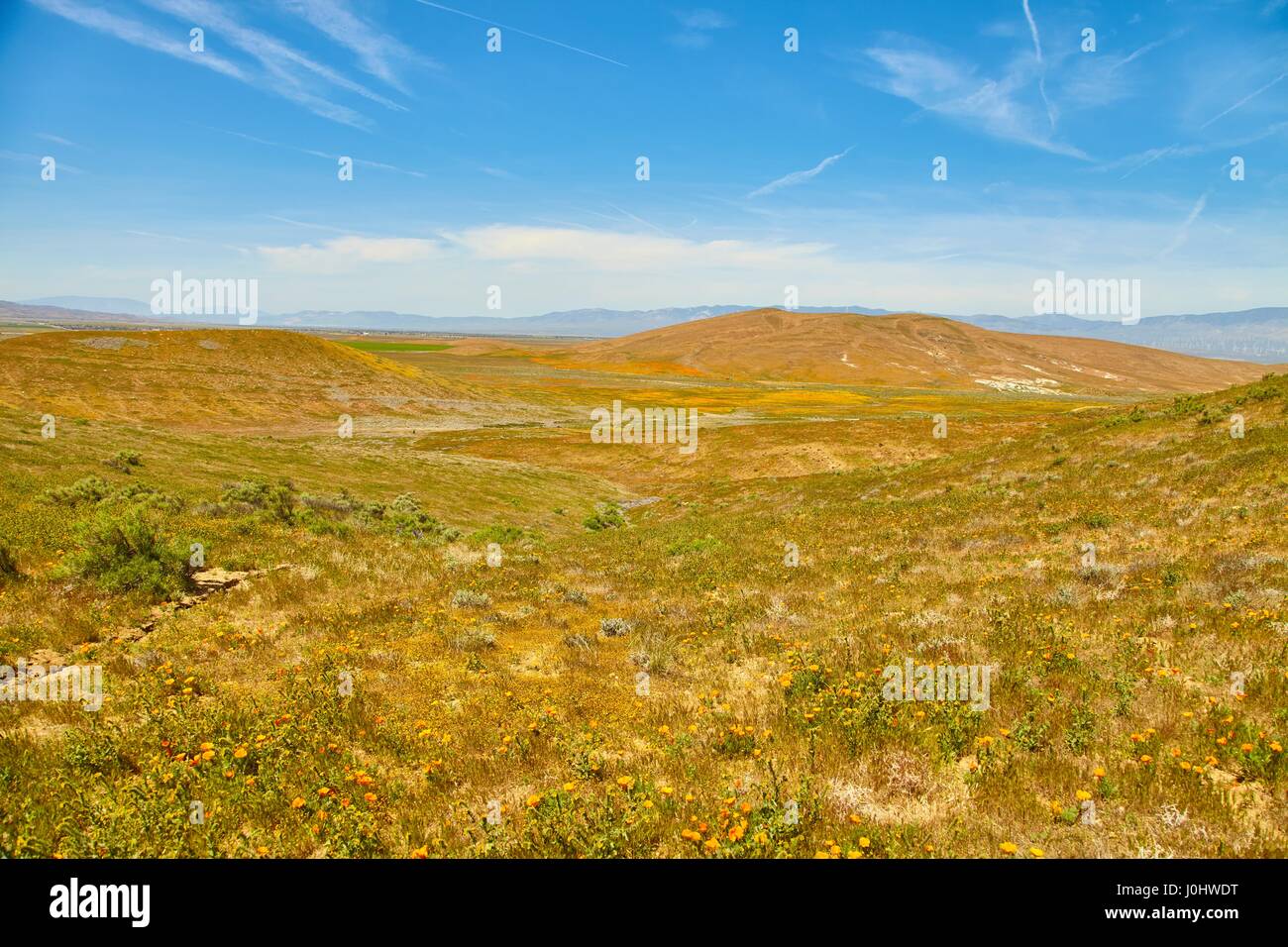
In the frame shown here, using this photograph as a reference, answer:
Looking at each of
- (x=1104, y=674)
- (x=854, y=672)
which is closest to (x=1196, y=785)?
(x=1104, y=674)

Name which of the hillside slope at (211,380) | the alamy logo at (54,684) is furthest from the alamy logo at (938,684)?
the hillside slope at (211,380)

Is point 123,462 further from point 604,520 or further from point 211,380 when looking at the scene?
point 211,380

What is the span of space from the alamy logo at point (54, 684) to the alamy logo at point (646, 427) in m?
54.6

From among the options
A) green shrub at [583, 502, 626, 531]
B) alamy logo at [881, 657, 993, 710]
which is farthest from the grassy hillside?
green shrub at [583, 502, 626, 531]

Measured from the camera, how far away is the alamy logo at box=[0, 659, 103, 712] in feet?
25.0

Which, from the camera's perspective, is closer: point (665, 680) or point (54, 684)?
point (54, 684)

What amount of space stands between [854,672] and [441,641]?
6.72m

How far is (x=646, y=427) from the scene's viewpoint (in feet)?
271

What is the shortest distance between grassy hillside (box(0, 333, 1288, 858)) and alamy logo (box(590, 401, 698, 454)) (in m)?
46.6
